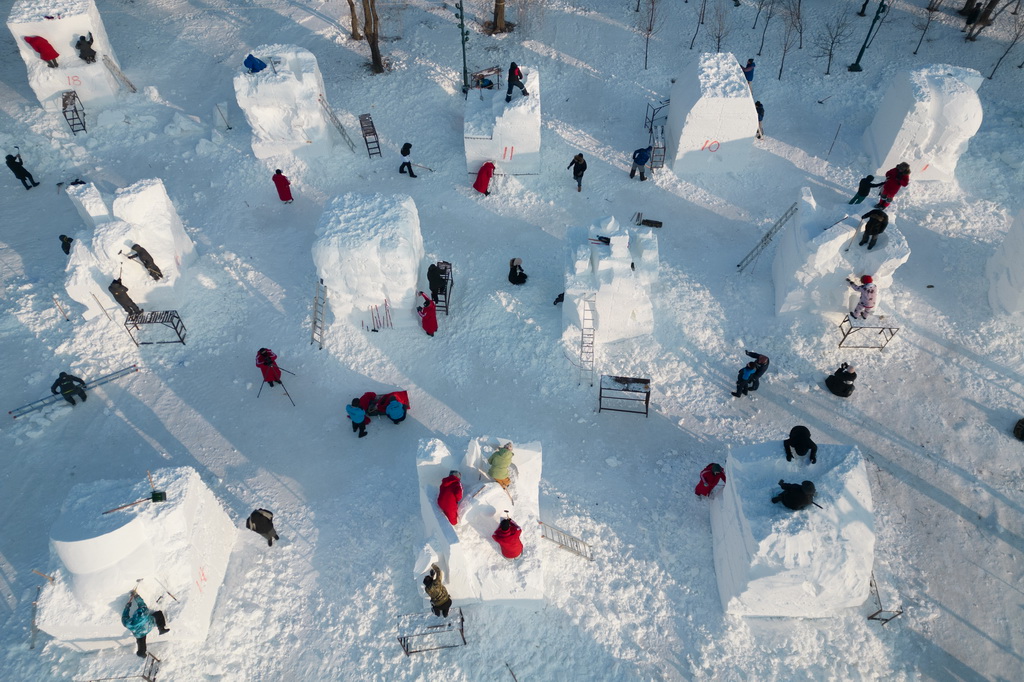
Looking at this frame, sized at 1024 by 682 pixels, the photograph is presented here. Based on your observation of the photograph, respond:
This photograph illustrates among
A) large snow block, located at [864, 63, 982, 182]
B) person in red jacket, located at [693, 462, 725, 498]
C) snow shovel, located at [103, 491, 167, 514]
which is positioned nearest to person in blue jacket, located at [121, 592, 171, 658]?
snow shovel, located at [103, 491, 167, 514]

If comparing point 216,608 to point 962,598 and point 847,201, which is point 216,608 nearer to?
point 962,598

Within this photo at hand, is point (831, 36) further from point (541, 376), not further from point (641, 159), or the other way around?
point (541, 376)

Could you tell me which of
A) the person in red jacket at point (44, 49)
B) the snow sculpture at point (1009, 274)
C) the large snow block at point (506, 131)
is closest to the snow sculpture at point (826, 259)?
the snow sculpture at point (1009, 274)

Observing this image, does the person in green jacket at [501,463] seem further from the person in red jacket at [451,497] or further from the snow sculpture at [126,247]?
the snow sculpture at [126,247]

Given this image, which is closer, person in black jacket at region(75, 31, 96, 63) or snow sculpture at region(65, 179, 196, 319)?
snow sculpture at region(65, 179, 196, 319)

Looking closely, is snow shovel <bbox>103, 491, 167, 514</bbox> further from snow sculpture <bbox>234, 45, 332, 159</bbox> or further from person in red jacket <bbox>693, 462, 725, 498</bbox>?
snow sculpture <bbox>234, 45, 332, 159</bbox>

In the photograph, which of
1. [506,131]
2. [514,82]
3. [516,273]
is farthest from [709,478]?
[514,82]
